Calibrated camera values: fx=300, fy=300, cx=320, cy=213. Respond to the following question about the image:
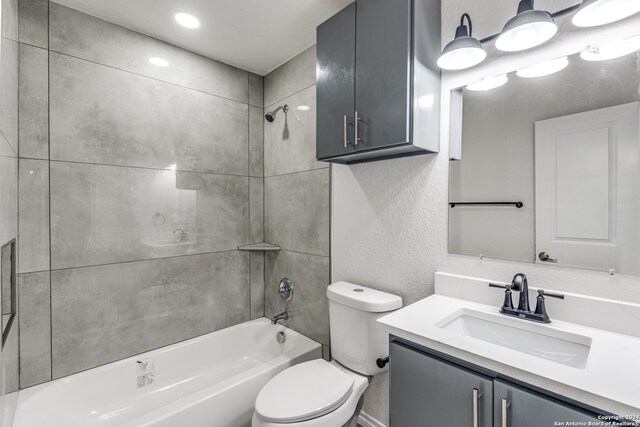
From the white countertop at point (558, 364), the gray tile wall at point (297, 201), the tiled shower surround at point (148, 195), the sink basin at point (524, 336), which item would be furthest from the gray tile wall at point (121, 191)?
the sink basin at point (524, 336)

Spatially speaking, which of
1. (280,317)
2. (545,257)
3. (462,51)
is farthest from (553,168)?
(280,317)

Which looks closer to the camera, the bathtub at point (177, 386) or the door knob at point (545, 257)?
the door knob at point (545, 257)

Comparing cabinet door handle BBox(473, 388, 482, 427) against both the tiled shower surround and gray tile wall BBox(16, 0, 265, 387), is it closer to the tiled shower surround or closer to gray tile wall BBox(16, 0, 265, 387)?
the tiled shower surround

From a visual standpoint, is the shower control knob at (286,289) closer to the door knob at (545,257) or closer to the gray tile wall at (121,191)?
the gray tile wall at (121,191)

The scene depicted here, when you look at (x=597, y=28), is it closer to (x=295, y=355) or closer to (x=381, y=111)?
(x=381, y=111)

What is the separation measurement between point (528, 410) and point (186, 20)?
8.04 feet

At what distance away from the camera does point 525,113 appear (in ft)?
4.03

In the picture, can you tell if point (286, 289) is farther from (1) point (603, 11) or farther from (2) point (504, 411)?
(1) point (603, 11)

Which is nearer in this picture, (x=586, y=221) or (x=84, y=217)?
(x=586, y=221)

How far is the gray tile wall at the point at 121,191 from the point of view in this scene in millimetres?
1638

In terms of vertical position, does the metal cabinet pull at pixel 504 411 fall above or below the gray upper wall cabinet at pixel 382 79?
below

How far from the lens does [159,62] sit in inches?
81.6

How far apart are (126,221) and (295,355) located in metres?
1.39

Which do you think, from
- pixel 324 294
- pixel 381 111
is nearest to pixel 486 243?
pixel 381 111
